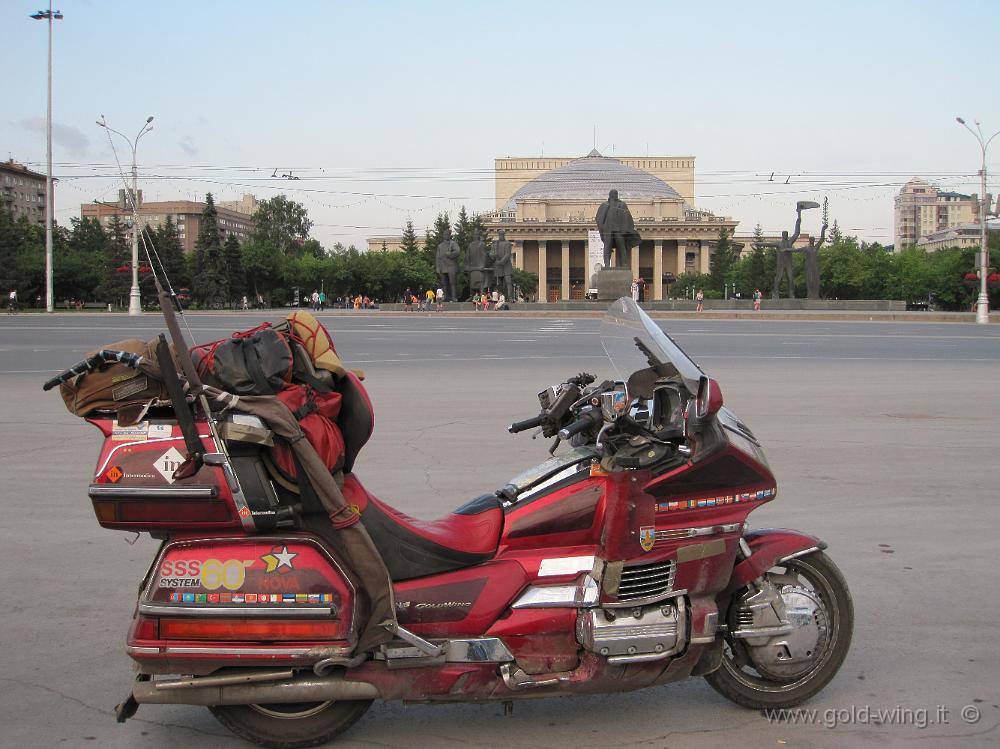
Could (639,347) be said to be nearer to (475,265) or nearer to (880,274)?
(475,265)

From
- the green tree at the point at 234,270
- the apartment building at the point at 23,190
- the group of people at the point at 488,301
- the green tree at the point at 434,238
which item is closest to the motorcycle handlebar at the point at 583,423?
the group of people at the point at 488,301

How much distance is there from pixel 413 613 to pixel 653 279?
12877cm

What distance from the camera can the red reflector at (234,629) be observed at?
3223 mm

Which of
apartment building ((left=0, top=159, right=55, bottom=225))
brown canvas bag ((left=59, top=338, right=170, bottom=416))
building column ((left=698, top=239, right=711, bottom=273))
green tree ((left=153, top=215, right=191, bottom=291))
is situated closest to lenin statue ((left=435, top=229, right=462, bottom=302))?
green tree ((left=153, top=215, right=191, bottom=291))

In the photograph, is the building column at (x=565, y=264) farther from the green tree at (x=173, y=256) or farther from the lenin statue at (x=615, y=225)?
the lenin statue at (x=615, y=225)

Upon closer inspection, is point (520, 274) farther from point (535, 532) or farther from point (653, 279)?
point (535, 532)

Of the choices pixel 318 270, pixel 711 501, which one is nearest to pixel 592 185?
pixel 318 270

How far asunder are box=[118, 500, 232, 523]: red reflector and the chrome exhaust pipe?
561 millimetres

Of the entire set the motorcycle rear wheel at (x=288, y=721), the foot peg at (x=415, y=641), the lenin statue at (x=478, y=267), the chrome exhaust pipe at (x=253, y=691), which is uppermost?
the lenin statue at (x=478, y=267)

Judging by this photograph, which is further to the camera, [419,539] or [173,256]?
[173,256]

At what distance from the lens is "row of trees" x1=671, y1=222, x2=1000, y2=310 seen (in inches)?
2837

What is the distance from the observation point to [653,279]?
130 m

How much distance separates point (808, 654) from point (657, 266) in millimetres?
124910

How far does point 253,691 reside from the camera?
328cm
